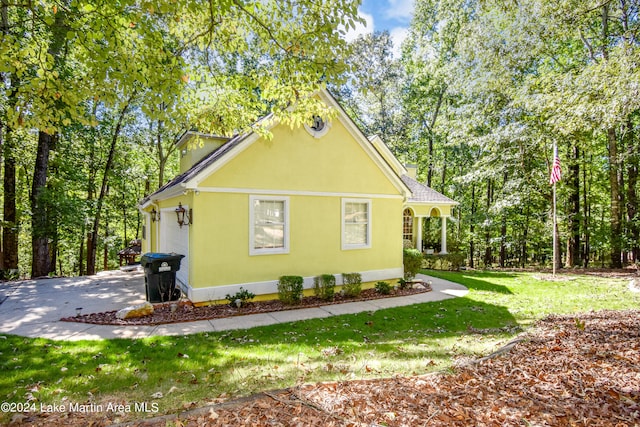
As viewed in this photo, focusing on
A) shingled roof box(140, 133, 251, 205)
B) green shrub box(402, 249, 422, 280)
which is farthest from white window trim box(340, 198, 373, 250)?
shingled roof box(140, 133, 251, 205)

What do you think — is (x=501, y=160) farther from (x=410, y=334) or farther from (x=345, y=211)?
(x=410, y=334)

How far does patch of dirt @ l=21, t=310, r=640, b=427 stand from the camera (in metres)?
2.85

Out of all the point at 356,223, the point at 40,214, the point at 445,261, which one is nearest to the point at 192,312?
the point at 356,223

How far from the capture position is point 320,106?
6.29 metres

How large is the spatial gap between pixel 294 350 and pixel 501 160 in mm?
17134

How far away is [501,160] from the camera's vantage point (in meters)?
17.5

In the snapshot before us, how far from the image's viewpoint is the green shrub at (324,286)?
28.7ft

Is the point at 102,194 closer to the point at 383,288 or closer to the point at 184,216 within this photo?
the point at 184,216

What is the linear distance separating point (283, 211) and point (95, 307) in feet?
17.1

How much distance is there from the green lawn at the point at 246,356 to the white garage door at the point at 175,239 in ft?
10.1

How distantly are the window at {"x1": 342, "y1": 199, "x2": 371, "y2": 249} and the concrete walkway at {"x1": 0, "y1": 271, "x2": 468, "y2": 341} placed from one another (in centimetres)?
197

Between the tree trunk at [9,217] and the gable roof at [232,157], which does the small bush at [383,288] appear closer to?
the gable roof at [232,157]

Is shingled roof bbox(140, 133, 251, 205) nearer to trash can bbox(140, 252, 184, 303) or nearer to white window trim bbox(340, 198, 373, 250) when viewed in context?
trash can bbox(140, 252, 184, 303)

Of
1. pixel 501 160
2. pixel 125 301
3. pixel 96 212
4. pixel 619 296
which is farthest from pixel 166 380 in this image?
pixel 501 160
